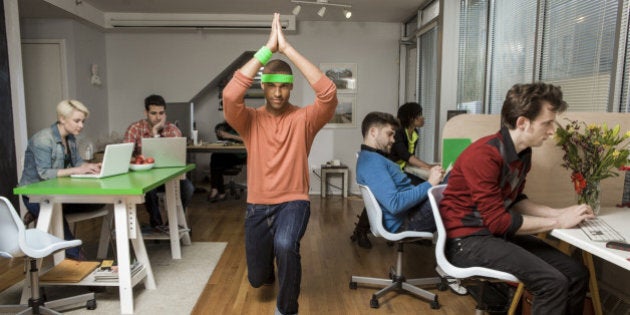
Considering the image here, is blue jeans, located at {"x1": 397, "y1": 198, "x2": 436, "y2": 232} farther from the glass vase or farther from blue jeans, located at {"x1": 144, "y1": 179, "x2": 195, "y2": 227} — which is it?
blue jeans, located at {"x1": 144, "y1": 179, "x2": 195, "y2": 227}

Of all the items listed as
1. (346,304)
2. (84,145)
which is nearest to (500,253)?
(346,304)

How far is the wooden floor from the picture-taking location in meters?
2.53

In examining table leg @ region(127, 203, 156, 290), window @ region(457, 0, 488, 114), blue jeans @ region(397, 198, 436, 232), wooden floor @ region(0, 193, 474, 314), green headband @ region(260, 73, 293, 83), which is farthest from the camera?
window @ region(457, 0, 488, 114)

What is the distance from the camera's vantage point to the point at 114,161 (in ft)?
9.06

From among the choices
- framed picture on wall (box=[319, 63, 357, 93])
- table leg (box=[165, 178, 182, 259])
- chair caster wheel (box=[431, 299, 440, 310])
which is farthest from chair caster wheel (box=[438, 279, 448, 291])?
framed picture on wall (box=[319, 63, 357, 93])

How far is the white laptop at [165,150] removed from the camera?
3172mm

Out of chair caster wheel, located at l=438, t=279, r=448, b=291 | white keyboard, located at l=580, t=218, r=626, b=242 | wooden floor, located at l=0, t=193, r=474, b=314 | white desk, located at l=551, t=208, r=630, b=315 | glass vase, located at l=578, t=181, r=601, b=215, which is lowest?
wooden floor, located at l=0, t=193, r=474, b=314

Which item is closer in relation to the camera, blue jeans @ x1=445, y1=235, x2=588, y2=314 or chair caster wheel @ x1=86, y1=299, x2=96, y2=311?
blue jeans @ x1=445, y1=235, x2=588, y2=314

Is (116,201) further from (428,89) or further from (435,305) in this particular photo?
(428,89)

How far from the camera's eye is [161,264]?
325 cm

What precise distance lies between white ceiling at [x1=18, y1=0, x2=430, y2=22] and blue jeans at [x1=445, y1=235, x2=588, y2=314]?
4.07 metres

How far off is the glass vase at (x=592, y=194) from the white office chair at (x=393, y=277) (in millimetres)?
831

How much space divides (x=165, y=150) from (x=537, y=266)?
2651mm

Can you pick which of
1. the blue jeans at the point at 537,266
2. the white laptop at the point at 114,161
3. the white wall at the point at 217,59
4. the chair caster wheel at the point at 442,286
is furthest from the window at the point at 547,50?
the white laptop at the point at 114,161
